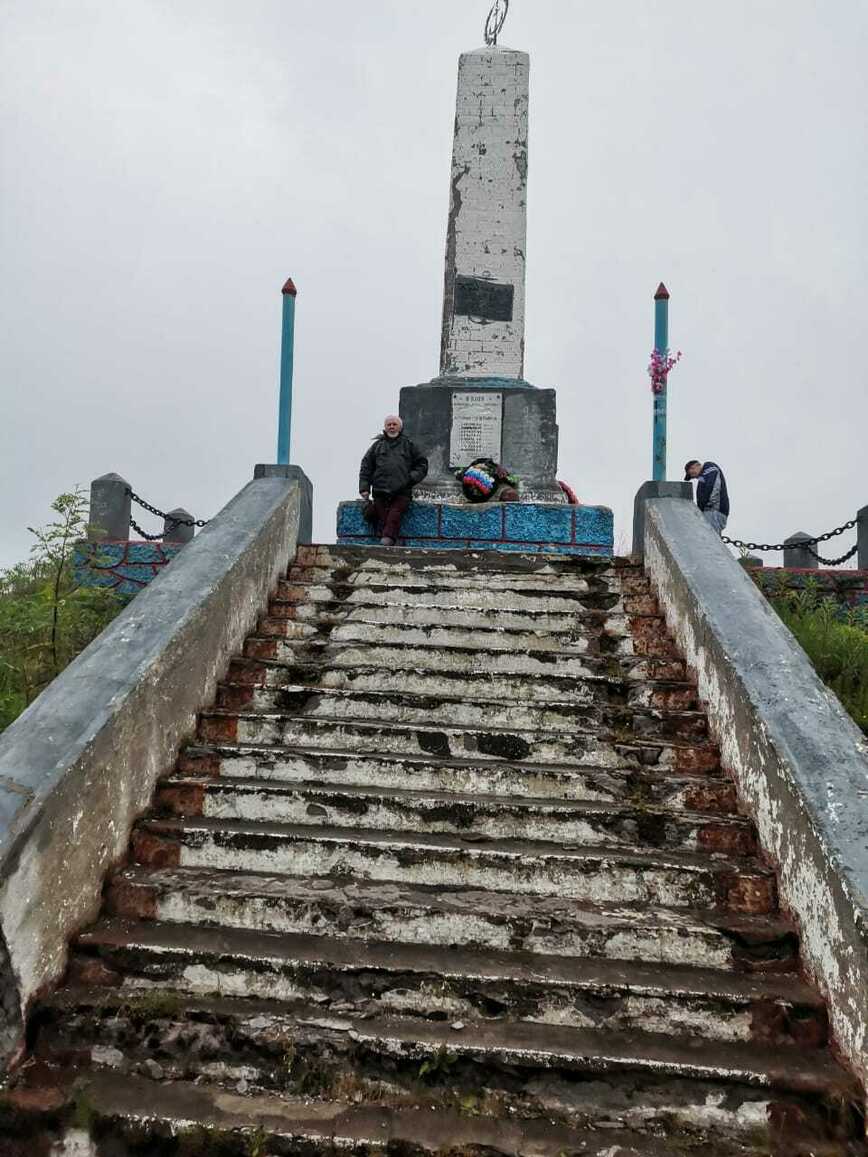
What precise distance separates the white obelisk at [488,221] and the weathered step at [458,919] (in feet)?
21.1

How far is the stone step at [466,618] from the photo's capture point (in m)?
4.88

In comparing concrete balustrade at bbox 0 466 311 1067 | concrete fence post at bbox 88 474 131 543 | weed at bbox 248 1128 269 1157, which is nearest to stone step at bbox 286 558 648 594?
concrete balustrade at bbox 0 466 311 1067

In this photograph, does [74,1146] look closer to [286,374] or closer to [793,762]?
[793,762]

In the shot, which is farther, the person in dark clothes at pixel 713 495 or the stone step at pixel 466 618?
the person in dark clothes at pixel 713 495

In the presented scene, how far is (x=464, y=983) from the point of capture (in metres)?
2.64

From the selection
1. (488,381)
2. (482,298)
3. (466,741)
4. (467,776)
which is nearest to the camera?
(467,776)

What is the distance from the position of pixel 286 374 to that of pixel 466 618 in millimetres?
2943

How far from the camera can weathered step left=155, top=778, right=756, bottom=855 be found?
10.6 feet

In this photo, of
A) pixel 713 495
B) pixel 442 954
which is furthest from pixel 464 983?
pixel 713 495

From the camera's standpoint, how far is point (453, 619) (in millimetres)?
4961

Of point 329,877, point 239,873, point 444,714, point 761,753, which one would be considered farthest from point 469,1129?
point 444,714

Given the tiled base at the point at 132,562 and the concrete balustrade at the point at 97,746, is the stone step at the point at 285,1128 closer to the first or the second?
the concrete balustrade at the point at 97,746

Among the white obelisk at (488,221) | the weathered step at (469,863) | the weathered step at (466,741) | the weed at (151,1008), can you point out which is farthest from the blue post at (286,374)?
the weed at (151,1008)

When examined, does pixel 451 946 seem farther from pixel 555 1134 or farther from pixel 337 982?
pixel 555 1134
